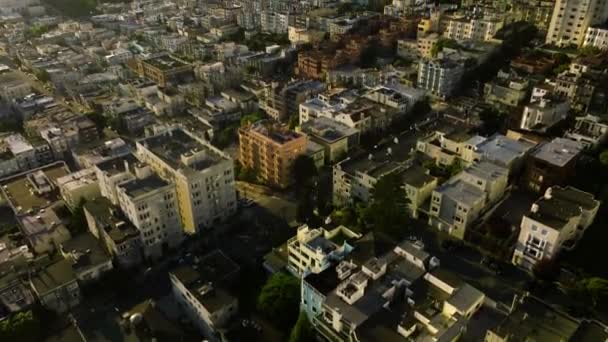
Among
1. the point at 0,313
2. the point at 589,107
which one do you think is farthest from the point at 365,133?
the point at 0,313

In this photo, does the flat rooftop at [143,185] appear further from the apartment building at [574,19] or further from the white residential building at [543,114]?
the apartment building at [574,19]

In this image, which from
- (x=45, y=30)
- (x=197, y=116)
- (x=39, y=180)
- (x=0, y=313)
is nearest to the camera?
(x=0, y=313)

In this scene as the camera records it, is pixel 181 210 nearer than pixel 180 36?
Yes

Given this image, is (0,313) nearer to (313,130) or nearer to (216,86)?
(313,130)

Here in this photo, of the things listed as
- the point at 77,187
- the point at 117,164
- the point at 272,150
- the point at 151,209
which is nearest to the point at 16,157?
the point at 77,187

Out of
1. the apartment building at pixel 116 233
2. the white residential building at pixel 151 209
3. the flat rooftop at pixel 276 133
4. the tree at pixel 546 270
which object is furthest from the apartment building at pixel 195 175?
the tree at pixel 546 270

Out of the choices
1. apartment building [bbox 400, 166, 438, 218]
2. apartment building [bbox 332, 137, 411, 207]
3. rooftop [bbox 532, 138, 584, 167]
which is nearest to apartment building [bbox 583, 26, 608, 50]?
rooftop [bbox 532, 138, 584, 167]

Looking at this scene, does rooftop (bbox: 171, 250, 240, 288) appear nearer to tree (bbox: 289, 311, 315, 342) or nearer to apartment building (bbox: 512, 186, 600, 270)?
tree (bbox: 289, 311, 315, 342)
